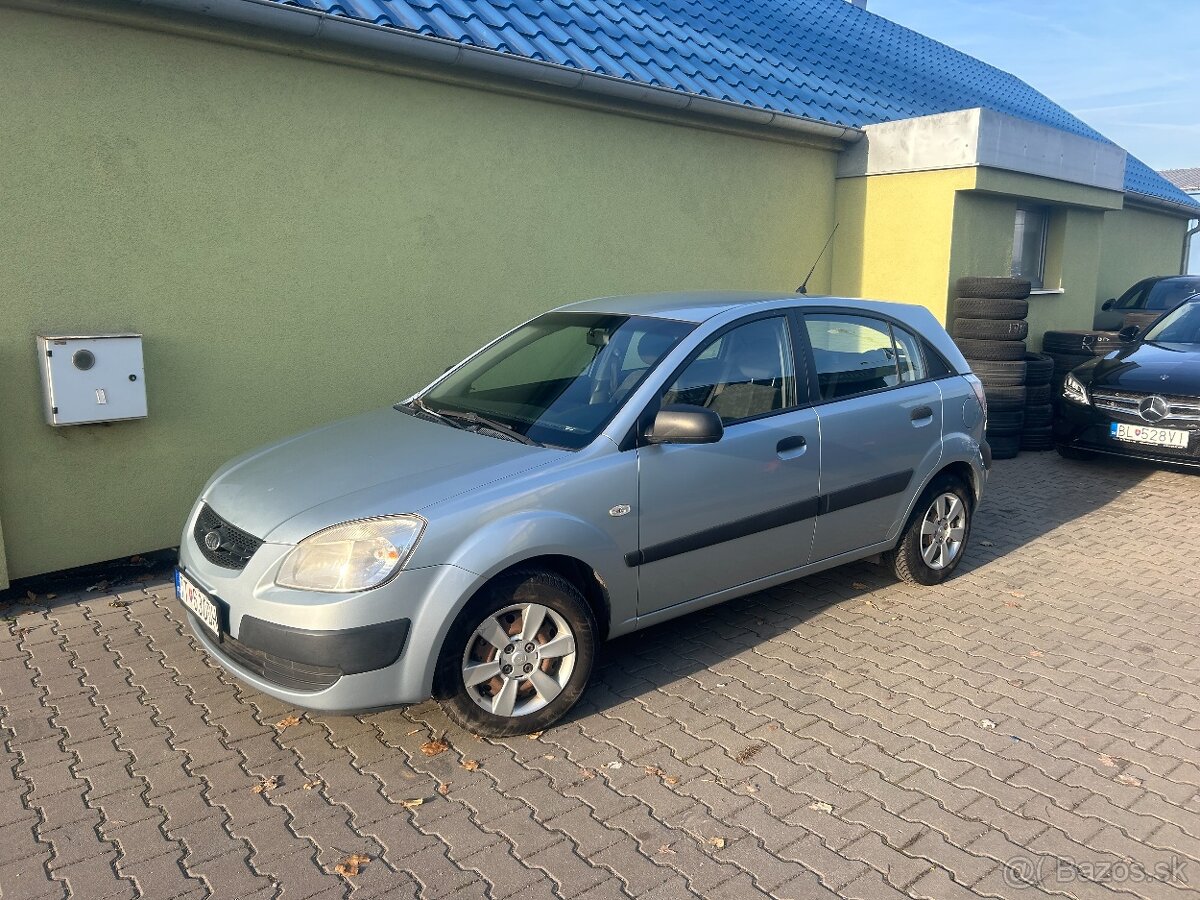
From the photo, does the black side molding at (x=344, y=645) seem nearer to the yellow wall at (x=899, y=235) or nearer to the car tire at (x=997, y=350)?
the yellow wall at (x=899, y=235)

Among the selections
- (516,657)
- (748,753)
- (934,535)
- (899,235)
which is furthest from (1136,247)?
(516,657)

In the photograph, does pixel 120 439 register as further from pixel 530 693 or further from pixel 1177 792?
pixel 1177 792

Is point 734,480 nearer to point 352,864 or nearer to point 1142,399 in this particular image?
point 352,864

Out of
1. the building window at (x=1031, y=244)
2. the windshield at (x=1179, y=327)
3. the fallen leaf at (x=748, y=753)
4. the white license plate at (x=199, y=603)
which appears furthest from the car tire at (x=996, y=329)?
the white license plate at (x=199, y=603)

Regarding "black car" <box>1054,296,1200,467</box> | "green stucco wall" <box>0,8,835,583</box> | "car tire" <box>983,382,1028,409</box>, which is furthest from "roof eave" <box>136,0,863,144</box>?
"black car" <box>1054,296,1200,467</box>

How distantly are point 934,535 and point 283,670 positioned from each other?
3777 mm

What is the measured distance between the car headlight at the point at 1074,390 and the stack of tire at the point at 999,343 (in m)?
0.38

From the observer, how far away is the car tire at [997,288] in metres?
8.65

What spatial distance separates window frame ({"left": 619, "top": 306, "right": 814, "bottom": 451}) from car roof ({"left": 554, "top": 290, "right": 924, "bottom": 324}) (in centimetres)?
7

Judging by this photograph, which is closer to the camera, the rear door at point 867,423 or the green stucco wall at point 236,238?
the rear door at point 867,423

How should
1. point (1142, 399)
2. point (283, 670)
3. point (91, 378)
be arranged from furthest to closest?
point (1142, 399)
point (91, 378)
point (283, 670)

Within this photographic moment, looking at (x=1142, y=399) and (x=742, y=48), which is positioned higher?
(x=742, y=48)

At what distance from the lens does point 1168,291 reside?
13852mm

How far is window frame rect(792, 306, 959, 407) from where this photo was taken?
4594 millimetres
